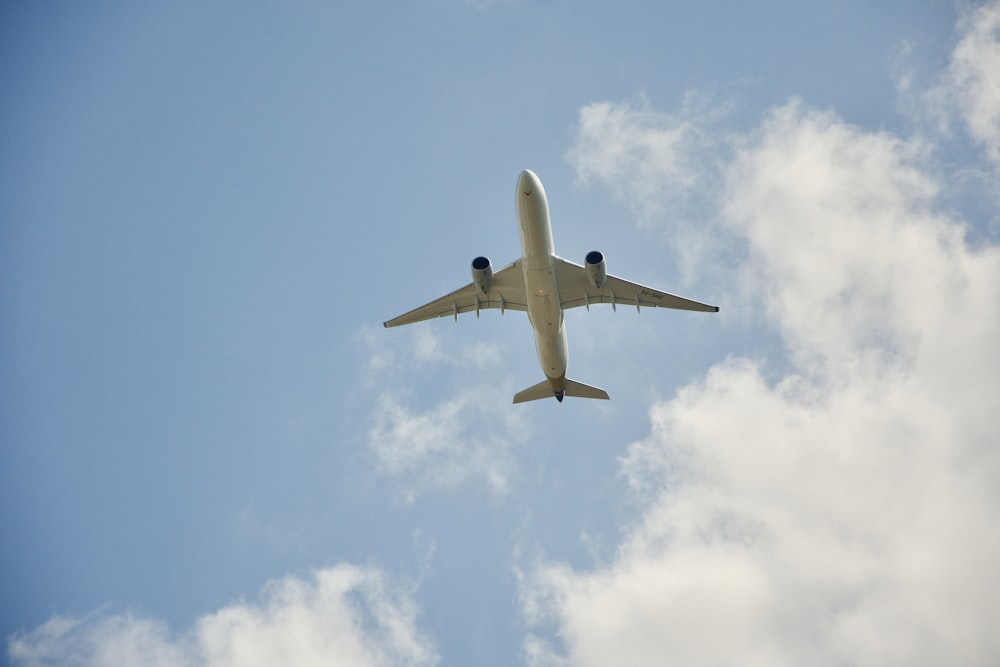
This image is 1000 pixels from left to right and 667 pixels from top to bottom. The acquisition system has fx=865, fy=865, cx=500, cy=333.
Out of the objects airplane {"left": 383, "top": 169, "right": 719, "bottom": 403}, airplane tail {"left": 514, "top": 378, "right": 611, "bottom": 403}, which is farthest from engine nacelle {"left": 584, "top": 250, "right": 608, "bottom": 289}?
airplane tail {"left": 514, "top": 378, "right": 611, "bottom": 403}

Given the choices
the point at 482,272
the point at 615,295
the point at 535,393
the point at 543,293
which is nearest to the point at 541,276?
the point at 543,293

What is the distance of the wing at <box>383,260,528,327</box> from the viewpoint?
4847cm

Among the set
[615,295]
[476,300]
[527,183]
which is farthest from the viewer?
[476,300]

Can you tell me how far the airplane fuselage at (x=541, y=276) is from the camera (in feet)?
135

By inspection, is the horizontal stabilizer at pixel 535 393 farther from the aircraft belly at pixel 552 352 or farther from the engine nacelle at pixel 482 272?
the engine nacelle at pixel 482 272

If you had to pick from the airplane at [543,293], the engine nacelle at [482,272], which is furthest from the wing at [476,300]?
the engine nacelle at [482,272]

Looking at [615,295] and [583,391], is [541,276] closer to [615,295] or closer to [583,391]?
[615,295]

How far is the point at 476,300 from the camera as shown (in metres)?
49.4

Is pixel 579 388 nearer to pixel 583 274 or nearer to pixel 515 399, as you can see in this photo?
pixel 515 399

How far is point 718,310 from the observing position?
47156mm

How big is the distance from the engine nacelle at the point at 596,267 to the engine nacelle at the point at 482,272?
5.20m

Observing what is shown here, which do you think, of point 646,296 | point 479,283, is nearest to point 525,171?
point 479,283

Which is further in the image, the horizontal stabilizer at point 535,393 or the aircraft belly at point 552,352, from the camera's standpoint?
the horizontal stabilizer at point 535,393

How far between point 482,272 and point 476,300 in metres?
3.95
